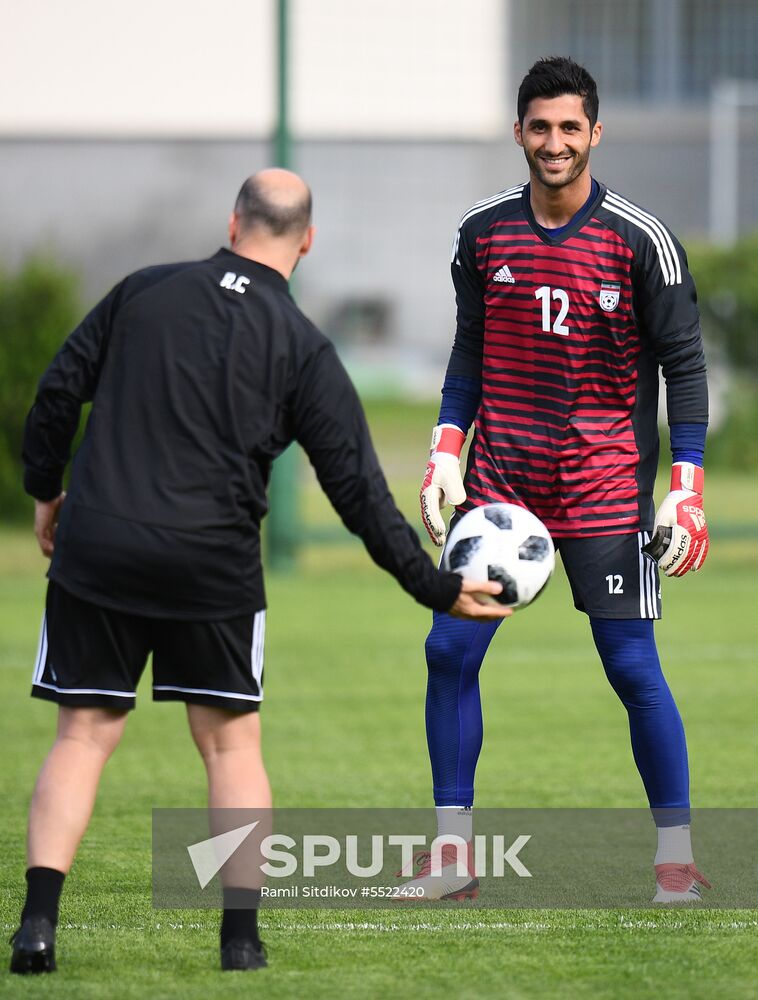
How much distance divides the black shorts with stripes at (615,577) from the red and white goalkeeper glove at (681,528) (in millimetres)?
65

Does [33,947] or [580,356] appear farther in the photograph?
[580,356]

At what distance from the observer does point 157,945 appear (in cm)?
374

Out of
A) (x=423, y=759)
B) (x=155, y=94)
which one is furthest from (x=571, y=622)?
(x=155, y=94)

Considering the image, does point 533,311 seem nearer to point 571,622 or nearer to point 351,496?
point 351,496

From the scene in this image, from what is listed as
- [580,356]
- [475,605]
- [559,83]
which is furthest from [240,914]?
[559,83]

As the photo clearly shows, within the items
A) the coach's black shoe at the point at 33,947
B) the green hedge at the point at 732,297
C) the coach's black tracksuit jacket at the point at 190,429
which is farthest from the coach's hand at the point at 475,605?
the green hedge at the point at 732,297

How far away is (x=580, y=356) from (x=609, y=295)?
18cm

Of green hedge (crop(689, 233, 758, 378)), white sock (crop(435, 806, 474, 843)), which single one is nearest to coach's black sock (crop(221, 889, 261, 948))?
white sock (crop(435, 806, 474, 843))

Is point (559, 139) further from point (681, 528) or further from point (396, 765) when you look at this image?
point (396, 765)

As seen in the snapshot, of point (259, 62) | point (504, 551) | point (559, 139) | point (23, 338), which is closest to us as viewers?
point (504, 551)

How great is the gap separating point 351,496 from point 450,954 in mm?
1064

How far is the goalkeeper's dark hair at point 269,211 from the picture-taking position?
355 cm

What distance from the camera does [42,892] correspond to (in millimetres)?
3441

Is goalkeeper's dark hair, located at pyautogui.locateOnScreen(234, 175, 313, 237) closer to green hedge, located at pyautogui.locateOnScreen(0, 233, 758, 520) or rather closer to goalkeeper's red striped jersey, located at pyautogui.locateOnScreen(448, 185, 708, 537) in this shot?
goalkeeper's red striped jersey, located at pyautogui.locateOnScreen(448, 185, 708, 537)
